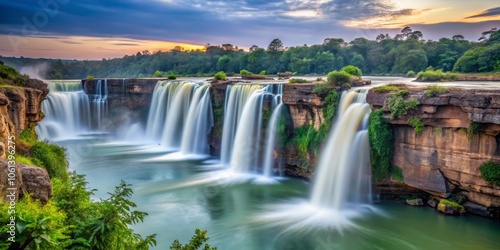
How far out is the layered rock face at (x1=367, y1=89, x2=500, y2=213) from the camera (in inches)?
554

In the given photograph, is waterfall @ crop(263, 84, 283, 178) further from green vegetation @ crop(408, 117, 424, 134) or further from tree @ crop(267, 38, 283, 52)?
tree @ crop(267, 38, 283, 52)

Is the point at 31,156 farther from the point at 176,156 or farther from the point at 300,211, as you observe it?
the point at 176,156

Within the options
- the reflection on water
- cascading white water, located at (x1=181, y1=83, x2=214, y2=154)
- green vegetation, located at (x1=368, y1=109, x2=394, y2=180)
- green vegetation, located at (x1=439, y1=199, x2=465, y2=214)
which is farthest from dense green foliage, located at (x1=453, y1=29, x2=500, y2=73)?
cascading white water, located at (x1=181, y1=83, x2=214, y2=154)

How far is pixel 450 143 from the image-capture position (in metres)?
15.4

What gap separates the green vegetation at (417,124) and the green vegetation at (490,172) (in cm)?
274

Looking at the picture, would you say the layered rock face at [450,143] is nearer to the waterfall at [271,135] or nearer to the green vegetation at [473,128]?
the green vegetation at [473,128]

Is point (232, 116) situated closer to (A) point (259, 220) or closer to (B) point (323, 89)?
(B) point (323, 89)

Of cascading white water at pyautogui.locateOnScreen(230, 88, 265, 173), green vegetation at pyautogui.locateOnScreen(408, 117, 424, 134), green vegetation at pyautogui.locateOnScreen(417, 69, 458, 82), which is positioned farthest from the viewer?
green vegetation at pyautogui.locateOnScreen(417, 69, 458, 82)

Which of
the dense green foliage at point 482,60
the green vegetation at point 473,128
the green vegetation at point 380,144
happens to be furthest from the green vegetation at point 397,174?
the dense green foliage at point 482,60

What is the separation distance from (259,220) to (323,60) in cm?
3858

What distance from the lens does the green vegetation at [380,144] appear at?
1683cm

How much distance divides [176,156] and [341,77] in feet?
45.8

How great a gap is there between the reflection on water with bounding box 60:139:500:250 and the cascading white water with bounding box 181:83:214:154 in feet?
18.3

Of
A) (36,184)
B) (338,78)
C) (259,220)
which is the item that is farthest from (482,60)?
(36,184)
